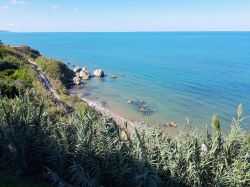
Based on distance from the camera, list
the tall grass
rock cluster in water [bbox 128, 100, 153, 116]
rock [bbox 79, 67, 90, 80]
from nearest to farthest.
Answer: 1. the tall grass
2. rock cluster in water [bbox 128, 100, 153, 116]
3. rock [bbox 79, 67, 90, 80]

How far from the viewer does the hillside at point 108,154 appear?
23.6 feet

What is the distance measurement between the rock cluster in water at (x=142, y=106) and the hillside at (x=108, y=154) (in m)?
28.4

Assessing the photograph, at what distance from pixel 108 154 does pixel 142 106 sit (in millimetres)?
32848

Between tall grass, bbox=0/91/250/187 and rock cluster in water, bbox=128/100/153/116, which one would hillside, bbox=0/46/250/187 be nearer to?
tall grass, bbox=0/91/250/187

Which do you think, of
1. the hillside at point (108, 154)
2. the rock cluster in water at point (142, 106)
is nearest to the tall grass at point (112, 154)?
the hillside at point (108, 154)

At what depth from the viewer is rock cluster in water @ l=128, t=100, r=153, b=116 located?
124 ft

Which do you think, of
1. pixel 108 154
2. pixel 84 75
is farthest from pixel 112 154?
pixel 84 75

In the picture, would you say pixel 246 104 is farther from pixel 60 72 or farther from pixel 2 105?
pixel 2 105

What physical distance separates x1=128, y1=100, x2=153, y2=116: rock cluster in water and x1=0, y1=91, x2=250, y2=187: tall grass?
28.5 metres

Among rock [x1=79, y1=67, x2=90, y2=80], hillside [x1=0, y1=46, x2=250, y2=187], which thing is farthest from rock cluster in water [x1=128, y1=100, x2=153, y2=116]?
hillside [x1=0, y1=46, x2=250, y2=187]

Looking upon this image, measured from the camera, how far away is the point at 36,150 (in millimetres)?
8203

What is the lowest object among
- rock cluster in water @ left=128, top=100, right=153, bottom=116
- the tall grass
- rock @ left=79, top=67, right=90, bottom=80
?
rock cluster in water @ left=128, top=100, right=153, bottom=116

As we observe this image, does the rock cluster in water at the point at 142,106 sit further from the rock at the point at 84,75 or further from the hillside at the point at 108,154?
the hillside at the point at 108,154

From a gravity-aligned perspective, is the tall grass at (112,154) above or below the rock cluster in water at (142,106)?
above
